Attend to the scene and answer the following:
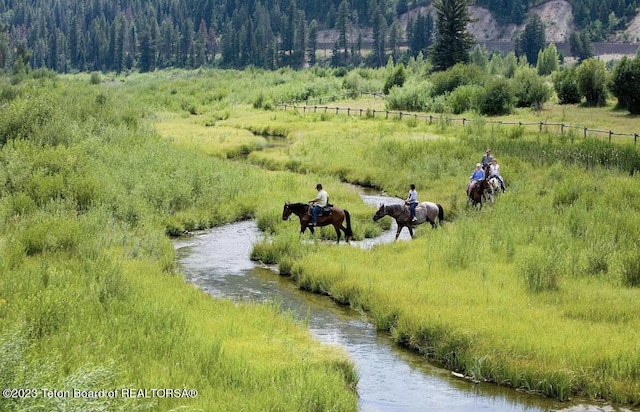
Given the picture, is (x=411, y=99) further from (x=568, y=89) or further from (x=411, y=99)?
(x=568, y=89)

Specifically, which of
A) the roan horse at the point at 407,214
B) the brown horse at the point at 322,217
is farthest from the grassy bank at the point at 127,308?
the roan horse at the point at 407,214

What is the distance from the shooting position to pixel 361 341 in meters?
21.2

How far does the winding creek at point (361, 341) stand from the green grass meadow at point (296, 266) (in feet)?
1.53

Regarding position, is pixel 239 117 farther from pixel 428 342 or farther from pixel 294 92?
pixel 428 342

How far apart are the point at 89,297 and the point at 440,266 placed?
1133cm

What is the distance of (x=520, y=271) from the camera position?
2453 centimetres

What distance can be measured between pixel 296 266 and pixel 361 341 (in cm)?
684

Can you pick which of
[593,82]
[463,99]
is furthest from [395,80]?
[593,82]

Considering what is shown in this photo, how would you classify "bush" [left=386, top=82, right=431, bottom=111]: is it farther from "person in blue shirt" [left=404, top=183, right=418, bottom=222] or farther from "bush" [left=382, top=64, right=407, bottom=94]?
"person in blue shirt" [left=404, top=183, right=418, bottom=222]

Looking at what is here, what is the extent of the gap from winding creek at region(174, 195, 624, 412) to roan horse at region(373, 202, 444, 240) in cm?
161

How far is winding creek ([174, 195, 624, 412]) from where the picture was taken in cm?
1734

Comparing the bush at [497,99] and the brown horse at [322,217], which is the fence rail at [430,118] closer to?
the bush at [497,99]

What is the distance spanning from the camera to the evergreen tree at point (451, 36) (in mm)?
93688

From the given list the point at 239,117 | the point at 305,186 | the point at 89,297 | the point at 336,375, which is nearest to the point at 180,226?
A: the point at 305,186
